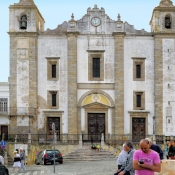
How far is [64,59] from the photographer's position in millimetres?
47938

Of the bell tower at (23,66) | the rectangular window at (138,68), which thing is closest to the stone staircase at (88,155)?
the bell tower at (23,66)

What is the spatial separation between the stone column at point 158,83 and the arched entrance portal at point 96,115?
423cm

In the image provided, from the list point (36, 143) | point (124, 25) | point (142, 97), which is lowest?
point (36, 143)

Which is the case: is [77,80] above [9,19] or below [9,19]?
below

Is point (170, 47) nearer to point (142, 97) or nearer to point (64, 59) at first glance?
point (142, 97)

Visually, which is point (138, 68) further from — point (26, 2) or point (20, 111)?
point (26, 2)

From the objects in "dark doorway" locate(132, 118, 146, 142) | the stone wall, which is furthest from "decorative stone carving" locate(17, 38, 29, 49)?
"dark doorway" locate(132, 118, 146, 142)

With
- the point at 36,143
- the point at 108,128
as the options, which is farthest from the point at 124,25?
the point at 36,143

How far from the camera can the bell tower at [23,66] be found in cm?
4666

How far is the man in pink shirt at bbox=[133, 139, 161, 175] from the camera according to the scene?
35.4ft

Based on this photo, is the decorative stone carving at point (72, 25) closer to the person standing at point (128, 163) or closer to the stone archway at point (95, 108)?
the stone archway at point (95, 108)

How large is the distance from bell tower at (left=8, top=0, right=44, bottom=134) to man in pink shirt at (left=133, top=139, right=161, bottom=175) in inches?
1421

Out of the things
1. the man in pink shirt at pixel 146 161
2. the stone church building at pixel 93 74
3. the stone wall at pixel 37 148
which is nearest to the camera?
the man in pink shirt at pixel 146 161

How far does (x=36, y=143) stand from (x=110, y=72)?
964cm
